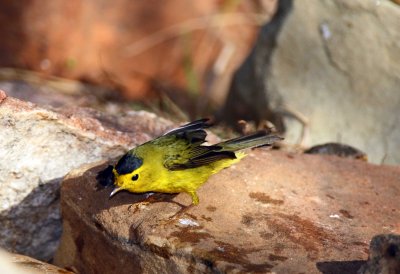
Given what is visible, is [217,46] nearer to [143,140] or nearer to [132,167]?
[143,140]

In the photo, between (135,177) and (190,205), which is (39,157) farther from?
(190,205)

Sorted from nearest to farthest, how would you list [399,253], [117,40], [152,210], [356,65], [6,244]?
[399,253] → [152,210] → [6,244] → [356,65] → [117,40]

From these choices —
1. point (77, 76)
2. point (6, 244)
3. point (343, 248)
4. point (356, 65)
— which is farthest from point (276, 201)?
point (77, 76)

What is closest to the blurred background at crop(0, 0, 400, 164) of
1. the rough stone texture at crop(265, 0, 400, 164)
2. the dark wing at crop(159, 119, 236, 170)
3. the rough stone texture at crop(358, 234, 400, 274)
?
the rough stone texture at crop(265, 0, 400, 164)

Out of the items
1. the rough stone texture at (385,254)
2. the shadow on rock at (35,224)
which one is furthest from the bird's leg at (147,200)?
the rough stone texture at (385,254)

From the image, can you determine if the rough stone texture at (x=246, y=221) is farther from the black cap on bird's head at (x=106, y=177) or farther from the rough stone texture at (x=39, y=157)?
the rough stone texture at (x=39, y=157)

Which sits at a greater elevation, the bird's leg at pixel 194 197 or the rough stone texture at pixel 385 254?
the bird's leg at pixel 194 197
